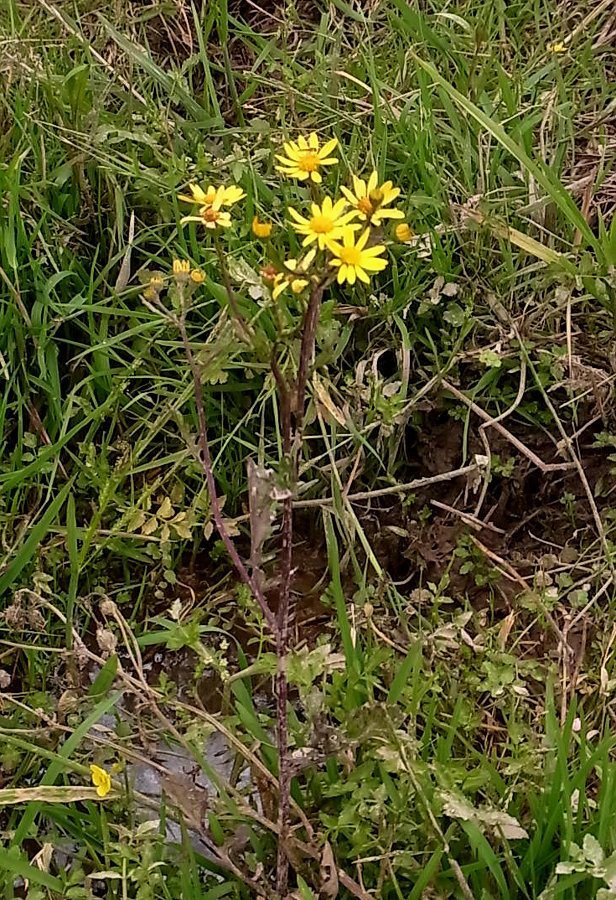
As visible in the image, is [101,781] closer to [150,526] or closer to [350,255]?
[150,526]

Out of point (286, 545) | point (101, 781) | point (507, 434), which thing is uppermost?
point (286, 545)

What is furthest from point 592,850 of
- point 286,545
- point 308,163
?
point 308,163

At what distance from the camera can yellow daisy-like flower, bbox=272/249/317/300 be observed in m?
0.96

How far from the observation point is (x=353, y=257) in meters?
0.97

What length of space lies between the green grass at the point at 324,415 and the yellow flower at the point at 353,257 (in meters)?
0.37

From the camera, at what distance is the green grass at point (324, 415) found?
1262mm

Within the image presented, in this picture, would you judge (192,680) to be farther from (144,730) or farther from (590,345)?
(590,345)

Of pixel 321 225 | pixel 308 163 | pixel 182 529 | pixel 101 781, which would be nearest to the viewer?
pixel 321 225

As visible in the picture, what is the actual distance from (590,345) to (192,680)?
2.88ft

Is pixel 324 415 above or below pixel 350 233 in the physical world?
below

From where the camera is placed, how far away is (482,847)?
1.20m

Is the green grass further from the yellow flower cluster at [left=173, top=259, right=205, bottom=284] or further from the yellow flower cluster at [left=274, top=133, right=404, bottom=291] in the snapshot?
the yellow flower cluster at [left=274, top=133, right=404, bottom=291]

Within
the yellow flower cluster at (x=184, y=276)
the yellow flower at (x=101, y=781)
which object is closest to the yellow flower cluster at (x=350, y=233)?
the yellow flower cluster at (x=184, y=276)

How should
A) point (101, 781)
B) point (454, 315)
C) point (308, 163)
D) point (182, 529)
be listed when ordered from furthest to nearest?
point (454, 315) < point (182, 529) < point (101, 781) < point (308, 163)
